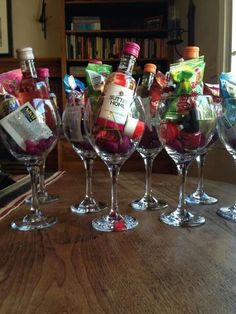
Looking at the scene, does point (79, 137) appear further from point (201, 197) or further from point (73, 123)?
point (201, 197)

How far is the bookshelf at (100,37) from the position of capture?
2.73 m

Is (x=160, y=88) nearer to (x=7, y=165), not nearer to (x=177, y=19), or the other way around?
(x=7, y=165)

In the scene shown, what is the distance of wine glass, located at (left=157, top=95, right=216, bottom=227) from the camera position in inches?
22.3

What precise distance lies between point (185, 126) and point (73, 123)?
0.24 m

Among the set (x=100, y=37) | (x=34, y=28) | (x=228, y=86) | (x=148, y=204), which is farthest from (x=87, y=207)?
(x=34, y=28)

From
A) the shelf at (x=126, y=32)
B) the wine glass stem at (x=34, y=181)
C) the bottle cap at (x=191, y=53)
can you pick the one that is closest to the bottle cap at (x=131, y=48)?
the bottle cap at (x=191, y=53)

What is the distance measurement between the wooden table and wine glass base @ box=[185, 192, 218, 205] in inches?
3.3

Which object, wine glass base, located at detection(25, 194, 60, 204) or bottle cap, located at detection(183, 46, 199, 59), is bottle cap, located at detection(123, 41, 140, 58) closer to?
bottle cap, located at detection(183, 46, 199, 59)

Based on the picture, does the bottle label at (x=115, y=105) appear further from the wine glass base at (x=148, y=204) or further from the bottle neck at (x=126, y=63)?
the wine glass base at (x=148, y=204)

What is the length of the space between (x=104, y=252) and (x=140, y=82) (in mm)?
415

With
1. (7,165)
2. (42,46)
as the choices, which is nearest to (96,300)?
(7,165)

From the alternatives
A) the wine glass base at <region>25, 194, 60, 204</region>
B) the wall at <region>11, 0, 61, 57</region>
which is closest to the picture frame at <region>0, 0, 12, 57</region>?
the wall at <region>11, 0, 61, 57</region>

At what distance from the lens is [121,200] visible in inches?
30.8

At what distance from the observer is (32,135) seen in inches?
23.0
